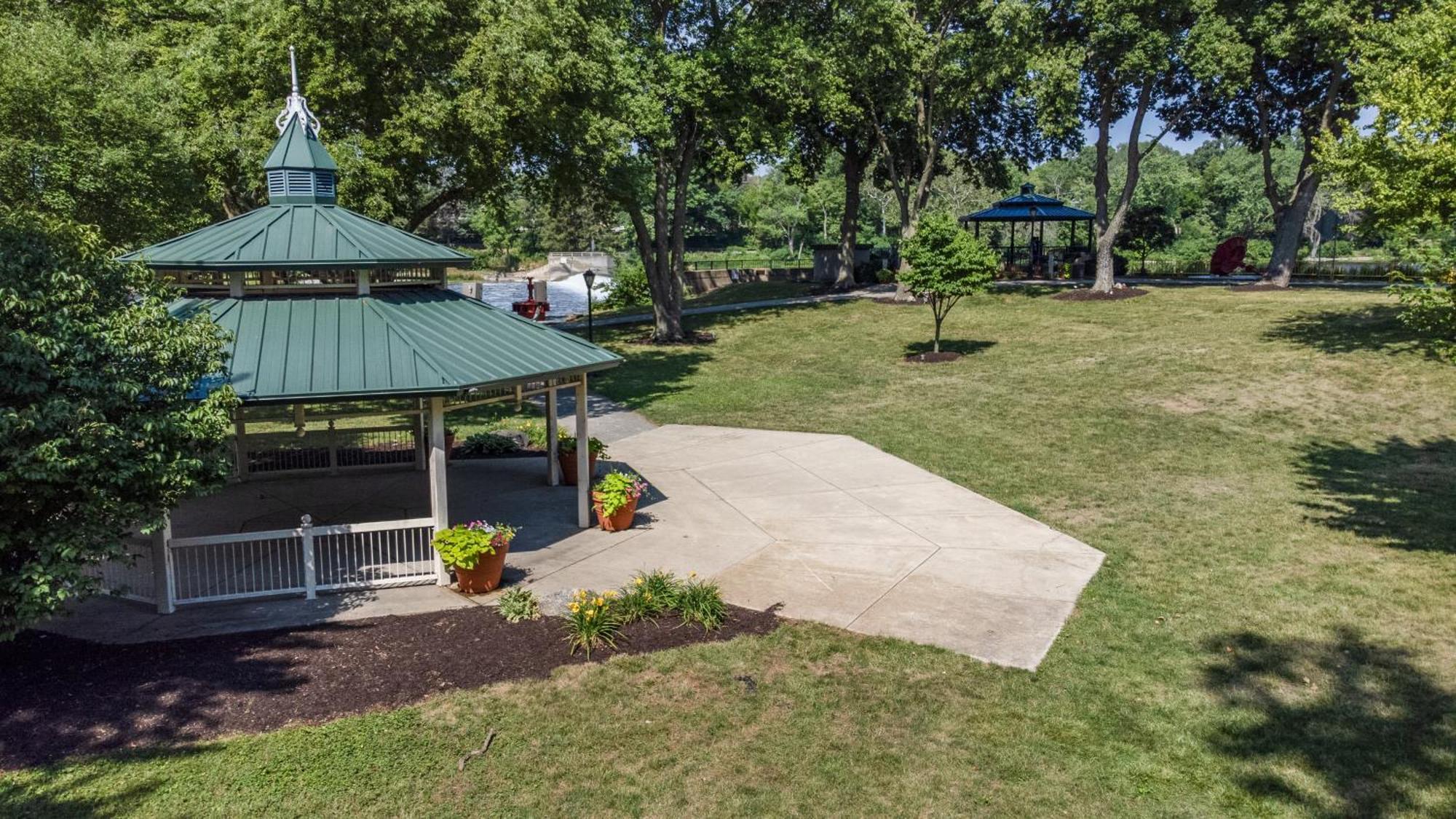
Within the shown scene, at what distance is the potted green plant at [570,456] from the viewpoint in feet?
50.9

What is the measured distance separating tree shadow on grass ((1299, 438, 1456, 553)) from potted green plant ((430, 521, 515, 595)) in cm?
1219

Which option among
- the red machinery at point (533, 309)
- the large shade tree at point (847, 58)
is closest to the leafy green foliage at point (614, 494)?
the large shade tree at point (847, 58)

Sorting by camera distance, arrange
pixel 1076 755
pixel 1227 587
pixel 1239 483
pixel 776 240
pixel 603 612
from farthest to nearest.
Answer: pixel 776 240 < pixel 1239 483 < pixel 1227 587 < pixel 603 612 < pixel 1076 755

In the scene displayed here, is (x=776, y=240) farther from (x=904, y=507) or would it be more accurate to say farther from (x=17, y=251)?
(x=17, y=251)

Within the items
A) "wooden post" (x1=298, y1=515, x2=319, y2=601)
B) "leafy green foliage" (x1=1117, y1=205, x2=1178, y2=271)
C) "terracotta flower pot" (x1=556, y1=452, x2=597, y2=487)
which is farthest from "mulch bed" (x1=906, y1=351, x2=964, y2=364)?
"leafy green foliage" (x1=1117, y1=205, x2=1178, y2=271)

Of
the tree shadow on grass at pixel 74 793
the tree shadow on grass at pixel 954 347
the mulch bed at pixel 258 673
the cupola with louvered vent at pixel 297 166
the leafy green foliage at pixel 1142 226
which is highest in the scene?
the leafy green foliage at pixel 1142 226

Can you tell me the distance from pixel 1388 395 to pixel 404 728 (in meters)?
21.9

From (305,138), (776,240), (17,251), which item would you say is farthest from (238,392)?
(776,240)

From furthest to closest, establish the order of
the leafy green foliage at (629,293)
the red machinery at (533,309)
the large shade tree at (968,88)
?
the leafy green foliage at (629,293) → the red machinery at (533,309) → the large shade tree at (968,88)

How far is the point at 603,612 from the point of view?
973cm

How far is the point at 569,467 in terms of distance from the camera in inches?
617

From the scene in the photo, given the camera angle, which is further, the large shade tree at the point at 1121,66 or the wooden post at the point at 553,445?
the large shade tree at the point at 1121,66

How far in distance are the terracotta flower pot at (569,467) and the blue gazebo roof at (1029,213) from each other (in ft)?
98.6

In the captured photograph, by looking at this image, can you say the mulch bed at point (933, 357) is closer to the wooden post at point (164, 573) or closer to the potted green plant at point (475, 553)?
the potted green plant at point (475, 553)
